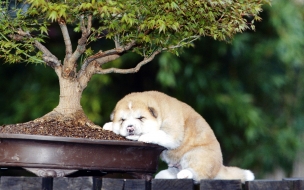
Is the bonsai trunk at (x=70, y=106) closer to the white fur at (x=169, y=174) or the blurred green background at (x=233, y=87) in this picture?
the white fur at (x=169, y=174)

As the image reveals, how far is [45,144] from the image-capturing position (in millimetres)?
2508

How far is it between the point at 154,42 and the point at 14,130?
803mm

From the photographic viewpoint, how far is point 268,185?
2.42 m

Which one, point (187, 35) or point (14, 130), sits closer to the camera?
point (14, 130)

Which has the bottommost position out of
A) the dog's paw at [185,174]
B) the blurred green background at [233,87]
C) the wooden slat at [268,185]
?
the wooden slat at [268,185]

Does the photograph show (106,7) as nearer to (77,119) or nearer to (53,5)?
(53,5)

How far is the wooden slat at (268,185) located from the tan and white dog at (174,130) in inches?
24.9

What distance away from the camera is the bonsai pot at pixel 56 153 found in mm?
2500

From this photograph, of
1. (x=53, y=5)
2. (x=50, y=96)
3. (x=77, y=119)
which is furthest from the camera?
(x=50, y=96)

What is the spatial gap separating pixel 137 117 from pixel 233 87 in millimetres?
3451

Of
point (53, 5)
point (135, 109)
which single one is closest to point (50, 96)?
point (135, 109)

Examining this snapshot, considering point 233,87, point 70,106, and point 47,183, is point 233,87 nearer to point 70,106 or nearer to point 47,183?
point 70,106

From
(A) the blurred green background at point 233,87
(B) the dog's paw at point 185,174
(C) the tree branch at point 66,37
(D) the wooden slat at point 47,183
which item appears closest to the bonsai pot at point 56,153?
(D) the wooden slat at point 47,183

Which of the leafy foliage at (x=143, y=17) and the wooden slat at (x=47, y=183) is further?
the leafy foliage at (x=143, y=17)
